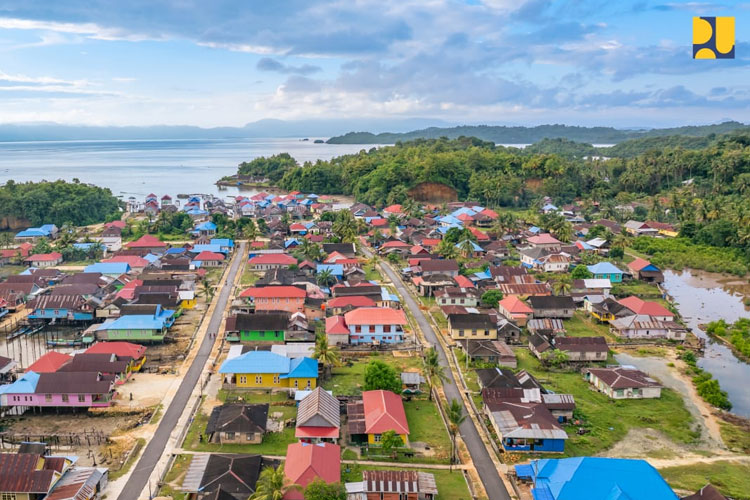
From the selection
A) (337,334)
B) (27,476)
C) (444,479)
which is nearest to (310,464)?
(444,479)

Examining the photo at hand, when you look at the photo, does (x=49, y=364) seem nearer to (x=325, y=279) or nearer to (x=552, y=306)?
(x=325, y=279)

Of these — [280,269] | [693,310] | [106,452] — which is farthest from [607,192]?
[106,452]

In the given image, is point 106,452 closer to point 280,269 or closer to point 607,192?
point 280,269

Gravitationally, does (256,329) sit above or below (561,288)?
above

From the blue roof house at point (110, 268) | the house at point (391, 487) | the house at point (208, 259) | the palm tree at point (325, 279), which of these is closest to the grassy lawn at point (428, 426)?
the house at point (391, 487)

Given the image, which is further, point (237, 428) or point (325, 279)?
point (325, 279)

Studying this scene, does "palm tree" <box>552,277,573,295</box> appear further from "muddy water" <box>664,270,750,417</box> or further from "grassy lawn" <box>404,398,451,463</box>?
"grassy lawn" <box>404,398,451,463</box>

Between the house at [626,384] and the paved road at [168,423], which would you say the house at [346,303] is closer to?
the paved road at [168,423]
